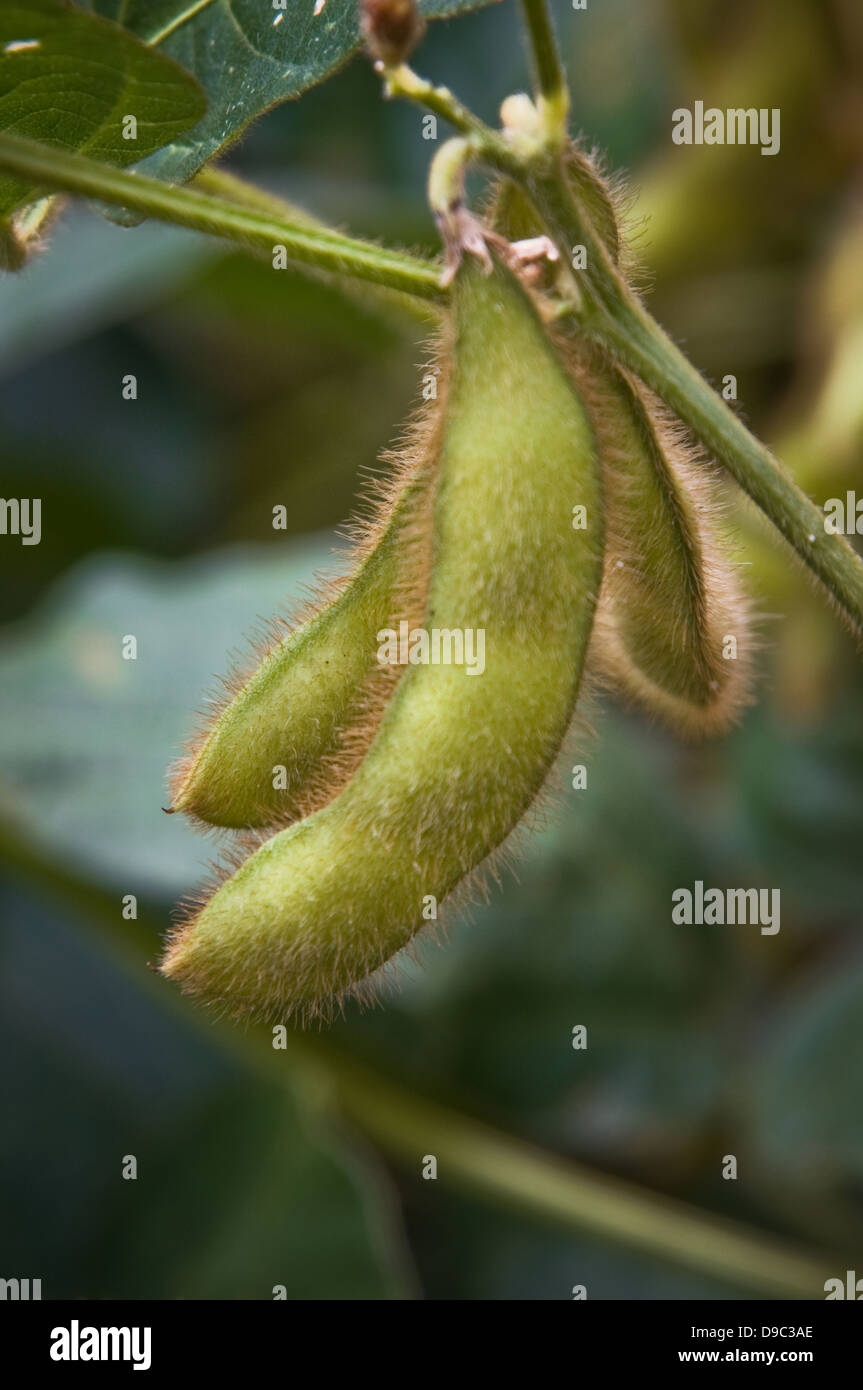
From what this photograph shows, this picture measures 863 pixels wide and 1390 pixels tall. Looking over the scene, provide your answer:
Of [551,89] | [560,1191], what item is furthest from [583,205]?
[560,1191]

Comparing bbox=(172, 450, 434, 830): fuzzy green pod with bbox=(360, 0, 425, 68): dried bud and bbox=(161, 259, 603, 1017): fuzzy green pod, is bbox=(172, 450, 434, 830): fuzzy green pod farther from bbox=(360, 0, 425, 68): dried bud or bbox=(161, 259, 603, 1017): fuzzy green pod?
bbox=(360, 0, 425, 68): dried bud

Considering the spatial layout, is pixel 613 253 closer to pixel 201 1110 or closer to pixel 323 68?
pixel 323 68

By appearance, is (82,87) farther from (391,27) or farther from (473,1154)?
(473,1154)

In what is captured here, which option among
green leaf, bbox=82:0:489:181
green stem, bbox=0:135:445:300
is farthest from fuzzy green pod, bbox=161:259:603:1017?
green leaf, bbox=82:0:489:181

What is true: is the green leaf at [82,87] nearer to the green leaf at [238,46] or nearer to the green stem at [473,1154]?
the green leaf at [238,46]

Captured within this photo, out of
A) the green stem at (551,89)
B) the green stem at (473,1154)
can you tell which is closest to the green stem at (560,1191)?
the green stem at (473,1154)
